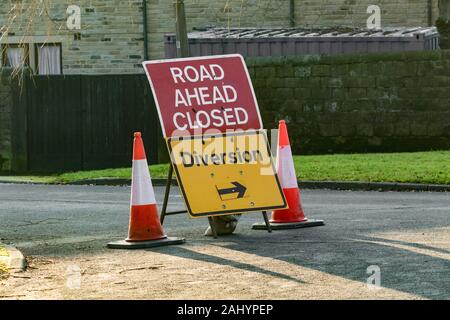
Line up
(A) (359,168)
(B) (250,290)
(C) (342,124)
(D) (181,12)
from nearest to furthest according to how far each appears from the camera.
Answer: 1. (B) (250,290)
2. (A) (359,168)
3. (D) (181,12)
4. (C) (342,124)

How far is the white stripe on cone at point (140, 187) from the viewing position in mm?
11828

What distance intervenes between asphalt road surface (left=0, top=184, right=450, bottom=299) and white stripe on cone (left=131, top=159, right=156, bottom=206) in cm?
52

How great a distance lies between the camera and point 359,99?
25.9m

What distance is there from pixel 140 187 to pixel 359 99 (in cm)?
1457

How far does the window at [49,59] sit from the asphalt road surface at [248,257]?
18.3 meters

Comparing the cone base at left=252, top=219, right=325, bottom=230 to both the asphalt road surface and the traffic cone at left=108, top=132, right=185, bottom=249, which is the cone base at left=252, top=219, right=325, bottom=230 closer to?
the asphalt road surface

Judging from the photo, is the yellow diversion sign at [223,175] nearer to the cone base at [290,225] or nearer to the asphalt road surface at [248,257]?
the asphalt road surface at [248,257]

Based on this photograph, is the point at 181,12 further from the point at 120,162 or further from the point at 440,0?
the point at 440,0

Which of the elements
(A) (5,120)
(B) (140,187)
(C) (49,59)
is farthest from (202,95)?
(C) (49,59)

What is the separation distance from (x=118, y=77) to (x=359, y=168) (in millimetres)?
7322

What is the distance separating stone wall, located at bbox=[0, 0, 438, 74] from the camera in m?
33.2

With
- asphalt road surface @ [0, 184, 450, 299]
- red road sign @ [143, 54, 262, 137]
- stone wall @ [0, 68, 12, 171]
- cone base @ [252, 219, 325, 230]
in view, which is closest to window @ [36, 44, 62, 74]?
stone wall @ [0, 68, 12, 171]

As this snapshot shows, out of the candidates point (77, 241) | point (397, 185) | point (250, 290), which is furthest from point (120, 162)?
point (250, 290)

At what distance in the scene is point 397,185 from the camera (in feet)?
64.6
